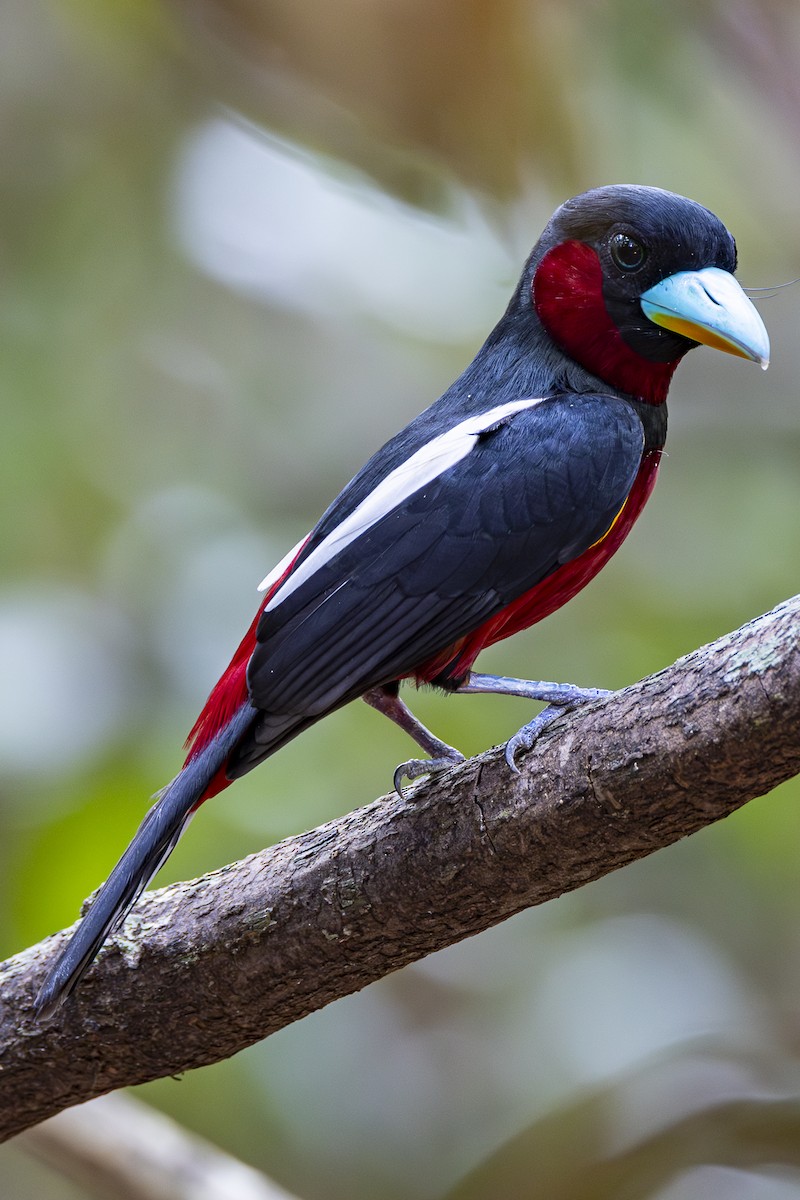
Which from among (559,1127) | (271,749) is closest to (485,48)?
(271,749)

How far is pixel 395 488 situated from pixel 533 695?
38 centimetres

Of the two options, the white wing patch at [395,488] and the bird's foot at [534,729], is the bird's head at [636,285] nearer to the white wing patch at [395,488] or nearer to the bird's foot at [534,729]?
the white wing patch at [395,488]

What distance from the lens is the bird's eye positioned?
2.32m

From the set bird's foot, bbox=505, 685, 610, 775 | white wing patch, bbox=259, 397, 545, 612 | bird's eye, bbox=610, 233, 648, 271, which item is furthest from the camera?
bird's eye, bbox=610, 233, 648, 271

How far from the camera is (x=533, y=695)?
214 centimetres

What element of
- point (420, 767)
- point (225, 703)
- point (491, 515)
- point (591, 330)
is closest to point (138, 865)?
point (225, 703)

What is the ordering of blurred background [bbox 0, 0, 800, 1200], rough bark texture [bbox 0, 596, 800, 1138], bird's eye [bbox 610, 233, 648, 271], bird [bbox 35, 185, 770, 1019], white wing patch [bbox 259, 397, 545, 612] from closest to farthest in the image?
rough bark texture [bbox 0, 596, 800, 1138] < bird [bbox 35, 185, 770, 1019] < white wing patch [bbox 259, 397, 545, 612] < bird's eye [bbox 610, 233, 648, 271] < blurred background [bbox 0, 0, 800, 1200]

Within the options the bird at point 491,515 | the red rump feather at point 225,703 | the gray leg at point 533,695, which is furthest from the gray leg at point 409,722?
the red rump feather at point 225,703

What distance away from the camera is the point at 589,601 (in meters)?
3.42

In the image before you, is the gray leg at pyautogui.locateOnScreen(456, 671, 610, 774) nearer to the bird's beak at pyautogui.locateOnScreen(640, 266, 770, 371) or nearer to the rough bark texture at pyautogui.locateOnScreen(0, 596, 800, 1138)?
the rough bark texture at pyautogui.locateOnScreen(0, 596, 800, 1138)

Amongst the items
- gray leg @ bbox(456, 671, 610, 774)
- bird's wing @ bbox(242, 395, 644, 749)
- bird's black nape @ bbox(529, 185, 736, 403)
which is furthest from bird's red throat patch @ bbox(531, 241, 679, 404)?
gray leg @ bbox(456, 671, 610, 774)

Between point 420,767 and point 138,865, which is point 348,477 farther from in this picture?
point 138,865

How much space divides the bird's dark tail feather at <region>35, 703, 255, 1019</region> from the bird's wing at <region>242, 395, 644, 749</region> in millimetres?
119

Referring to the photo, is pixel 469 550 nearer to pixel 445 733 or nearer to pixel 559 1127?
pixel 445 733
